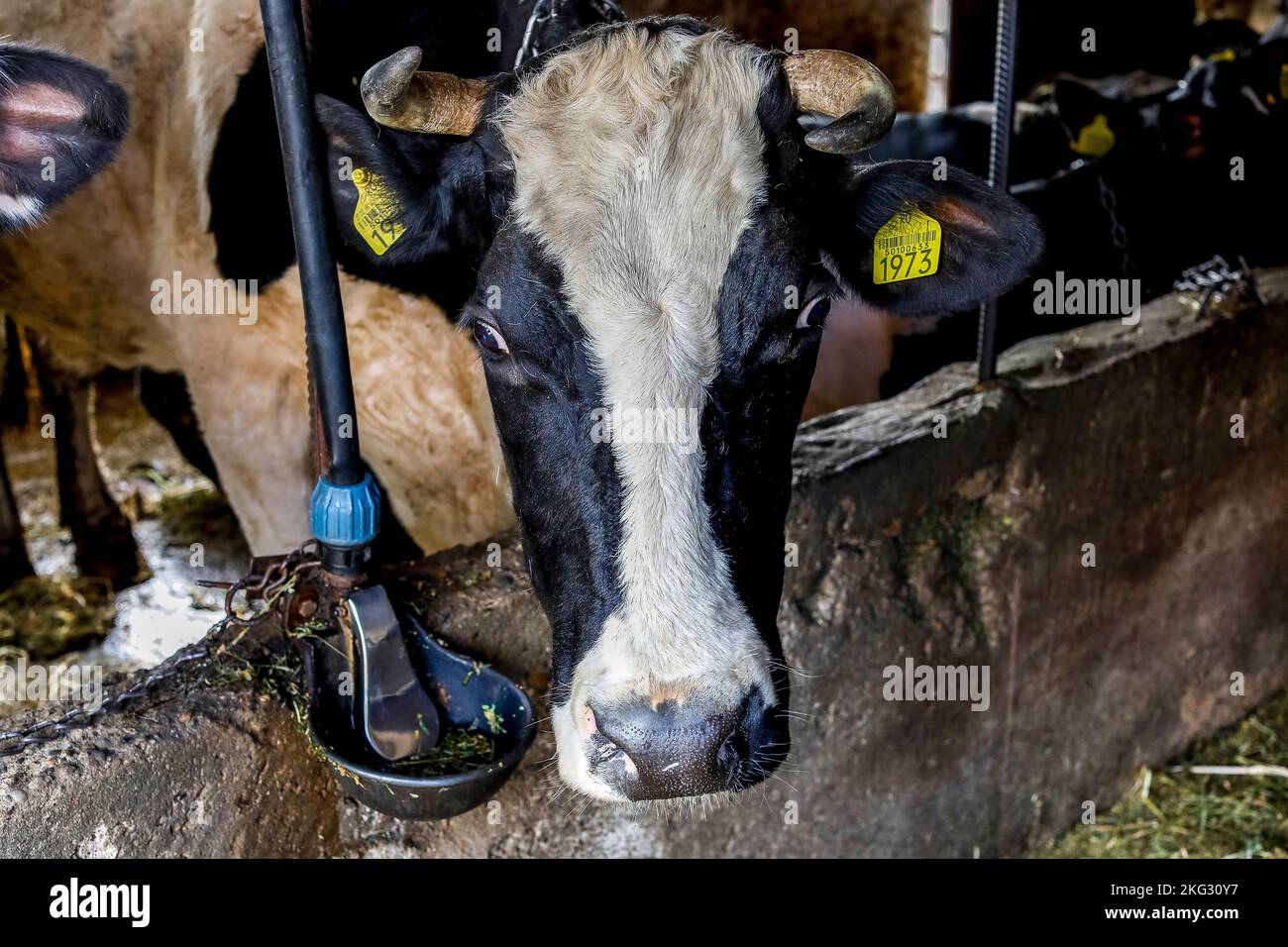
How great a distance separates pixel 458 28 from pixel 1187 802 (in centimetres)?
304

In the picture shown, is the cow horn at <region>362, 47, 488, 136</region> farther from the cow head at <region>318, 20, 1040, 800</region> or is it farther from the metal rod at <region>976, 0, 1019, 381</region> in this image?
the metal rod at <region>976, 0, 1019, 381</region>

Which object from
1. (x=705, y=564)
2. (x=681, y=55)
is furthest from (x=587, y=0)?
(x=705, y=564)

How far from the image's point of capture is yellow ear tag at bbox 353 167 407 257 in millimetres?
2287

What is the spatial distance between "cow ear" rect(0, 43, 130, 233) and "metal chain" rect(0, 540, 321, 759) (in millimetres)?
805

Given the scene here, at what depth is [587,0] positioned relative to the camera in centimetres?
272

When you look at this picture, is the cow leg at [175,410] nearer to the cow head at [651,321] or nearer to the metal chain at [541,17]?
the metal chain at [541,17]

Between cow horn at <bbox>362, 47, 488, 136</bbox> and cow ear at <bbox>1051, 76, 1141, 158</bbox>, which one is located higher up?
cow horn at <bbox>362, 47, 488, 136</bbox>

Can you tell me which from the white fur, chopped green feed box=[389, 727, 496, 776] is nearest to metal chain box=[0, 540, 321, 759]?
chopped green feed box=[389, 727, 496, 776]

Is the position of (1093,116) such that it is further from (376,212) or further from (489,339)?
(489,339)

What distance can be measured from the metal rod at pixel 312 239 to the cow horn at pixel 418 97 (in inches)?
5.0

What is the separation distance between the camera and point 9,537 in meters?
4.92

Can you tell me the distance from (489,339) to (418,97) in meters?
0.44

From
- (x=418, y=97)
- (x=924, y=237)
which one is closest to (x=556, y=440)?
(x=418, y=97)

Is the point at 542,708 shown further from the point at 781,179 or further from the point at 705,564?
the point at 781,179
